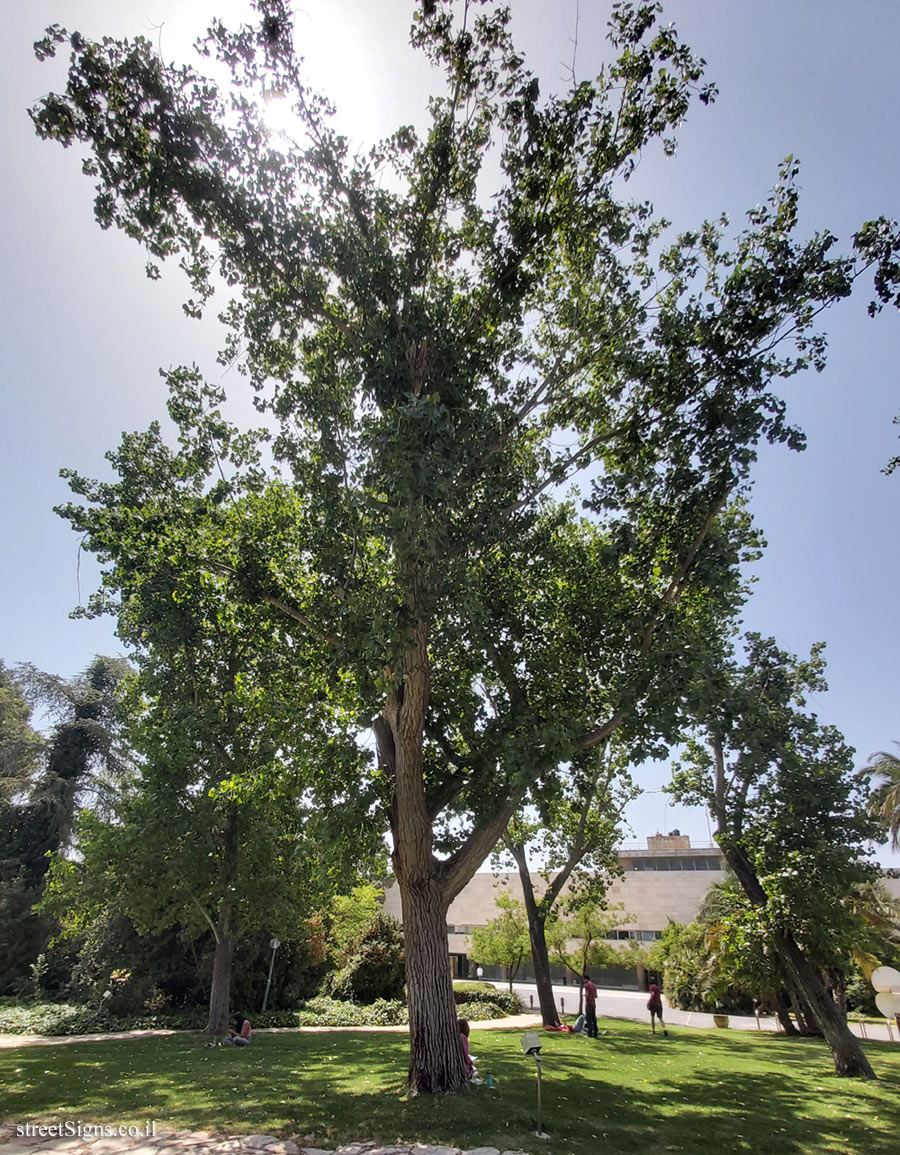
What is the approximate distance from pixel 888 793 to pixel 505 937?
1893cm

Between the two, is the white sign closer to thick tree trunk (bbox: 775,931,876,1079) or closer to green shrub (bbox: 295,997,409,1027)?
thick tree trunk (bbox: 775,931,876,1079)

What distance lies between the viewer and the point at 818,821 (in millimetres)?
13023

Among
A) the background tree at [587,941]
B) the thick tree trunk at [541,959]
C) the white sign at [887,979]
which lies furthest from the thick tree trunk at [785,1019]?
the white sign at [887,979]

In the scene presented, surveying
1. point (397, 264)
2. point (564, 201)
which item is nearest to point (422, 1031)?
point (397, 264)

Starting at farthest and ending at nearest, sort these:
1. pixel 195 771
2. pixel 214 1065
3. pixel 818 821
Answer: pixel 195 771, pixel 818 821, pixel 214 1065

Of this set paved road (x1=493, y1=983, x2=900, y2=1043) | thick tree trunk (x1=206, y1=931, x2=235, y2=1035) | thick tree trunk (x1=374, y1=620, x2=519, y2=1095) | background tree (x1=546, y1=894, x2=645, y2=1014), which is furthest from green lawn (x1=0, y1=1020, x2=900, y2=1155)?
background tree (x1=546, y1=894, x2=645, y2=1014)

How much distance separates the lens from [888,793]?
2931 centimetres

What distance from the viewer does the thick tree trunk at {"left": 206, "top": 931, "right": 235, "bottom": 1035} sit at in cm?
1733

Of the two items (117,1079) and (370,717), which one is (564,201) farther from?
(117,1079)

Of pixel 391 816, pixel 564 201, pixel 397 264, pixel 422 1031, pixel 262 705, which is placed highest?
pixel 564 201

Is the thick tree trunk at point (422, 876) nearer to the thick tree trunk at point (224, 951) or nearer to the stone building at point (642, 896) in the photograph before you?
the thick tree trunk at point (224, 951)

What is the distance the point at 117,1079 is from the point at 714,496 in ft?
42.0

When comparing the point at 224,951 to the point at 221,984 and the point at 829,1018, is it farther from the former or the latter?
the point at 829,1018

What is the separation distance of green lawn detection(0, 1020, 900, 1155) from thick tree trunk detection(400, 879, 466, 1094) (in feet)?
1.21
